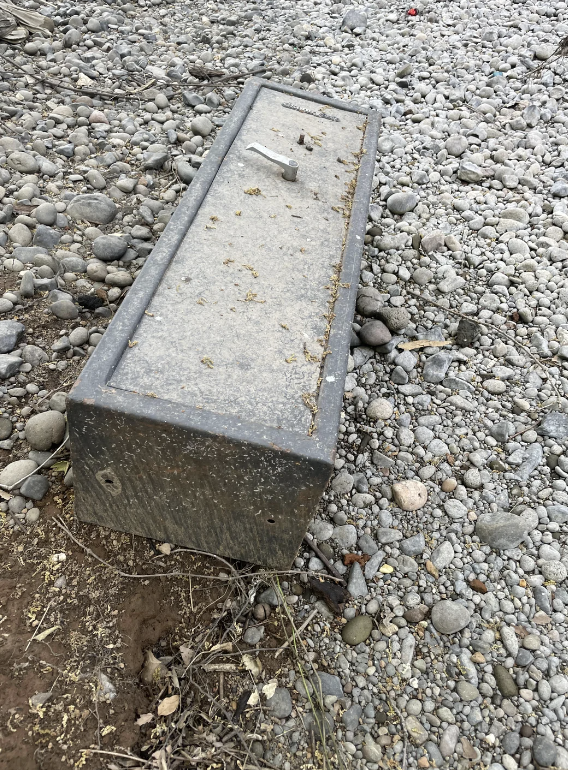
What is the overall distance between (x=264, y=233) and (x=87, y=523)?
1270 mm

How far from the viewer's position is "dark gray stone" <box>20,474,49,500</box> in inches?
91.0

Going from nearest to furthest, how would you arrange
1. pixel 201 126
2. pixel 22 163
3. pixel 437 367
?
pixel 437 367
pixel 22 163
pixel 201 126

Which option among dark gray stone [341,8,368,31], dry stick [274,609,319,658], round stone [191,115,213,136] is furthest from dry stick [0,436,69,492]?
dark gray stone [341,8,368,31]

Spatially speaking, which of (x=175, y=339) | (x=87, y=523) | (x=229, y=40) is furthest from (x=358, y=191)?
(x=229, y=40)

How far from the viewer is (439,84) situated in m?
4.82

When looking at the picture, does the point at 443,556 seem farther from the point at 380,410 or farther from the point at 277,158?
the point at 277,158

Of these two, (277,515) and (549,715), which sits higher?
(277,515)

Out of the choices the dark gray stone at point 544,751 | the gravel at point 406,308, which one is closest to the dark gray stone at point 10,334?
the gravel at point 406,308

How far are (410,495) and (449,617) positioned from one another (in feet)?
1.63

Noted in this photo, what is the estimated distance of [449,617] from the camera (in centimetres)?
218

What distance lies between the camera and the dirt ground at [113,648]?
6.09ft

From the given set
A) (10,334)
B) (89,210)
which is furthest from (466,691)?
(89,210)

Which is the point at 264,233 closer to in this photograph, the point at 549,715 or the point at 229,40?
the point at 549,715

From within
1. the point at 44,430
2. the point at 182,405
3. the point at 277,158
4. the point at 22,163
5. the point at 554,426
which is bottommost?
the point at 44,430
